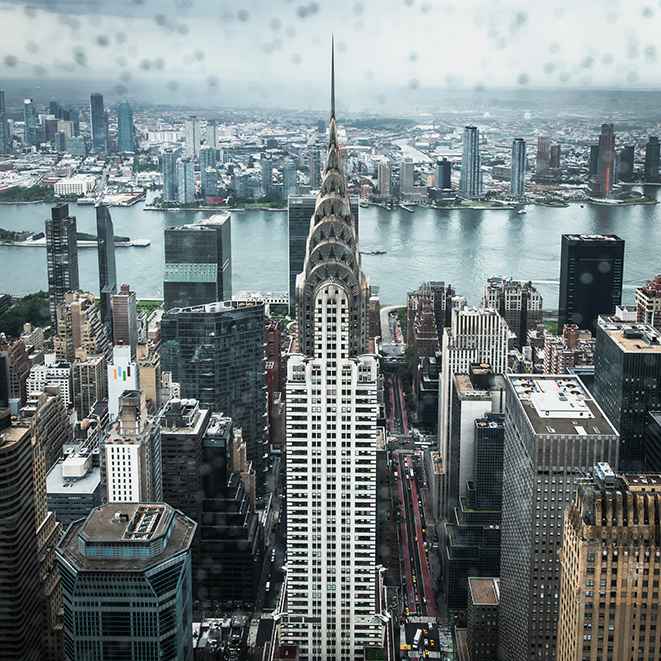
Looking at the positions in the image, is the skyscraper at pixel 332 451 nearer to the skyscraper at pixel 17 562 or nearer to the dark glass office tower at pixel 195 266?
the skyscraper at pixel 17 562

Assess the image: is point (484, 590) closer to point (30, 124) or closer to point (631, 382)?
point (631, 382)

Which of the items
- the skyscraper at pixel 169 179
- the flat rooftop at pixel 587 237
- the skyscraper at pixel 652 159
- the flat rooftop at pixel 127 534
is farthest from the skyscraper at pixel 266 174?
the flat rooftop at pixel 127 534

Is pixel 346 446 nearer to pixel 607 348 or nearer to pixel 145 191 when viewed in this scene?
pixel 607 348

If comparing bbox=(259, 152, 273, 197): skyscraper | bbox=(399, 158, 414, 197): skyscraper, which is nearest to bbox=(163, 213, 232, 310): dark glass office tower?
bbox=(259, 152, 273, 197): skyscraper

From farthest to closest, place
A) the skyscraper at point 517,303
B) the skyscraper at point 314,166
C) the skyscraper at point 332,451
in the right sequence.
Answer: the skyscraper at point 517,303 → the skyscraper at point 314,166 → the skyscraper at point 332,451

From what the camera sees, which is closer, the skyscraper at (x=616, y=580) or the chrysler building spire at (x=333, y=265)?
the skyscraper at (x=616, y=580)

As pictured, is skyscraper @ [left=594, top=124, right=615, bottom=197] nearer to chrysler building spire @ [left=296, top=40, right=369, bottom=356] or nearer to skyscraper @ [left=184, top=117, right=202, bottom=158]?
skyscraper @ [left=184, top=117, right=202, bottom=158]

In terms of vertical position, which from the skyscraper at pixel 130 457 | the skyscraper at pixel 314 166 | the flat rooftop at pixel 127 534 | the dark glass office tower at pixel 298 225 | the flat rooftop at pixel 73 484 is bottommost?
the flat rooftop at pixel 73 484

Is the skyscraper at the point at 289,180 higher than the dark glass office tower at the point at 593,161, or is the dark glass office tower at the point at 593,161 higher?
the dark glass office tower at the point at 593,161
